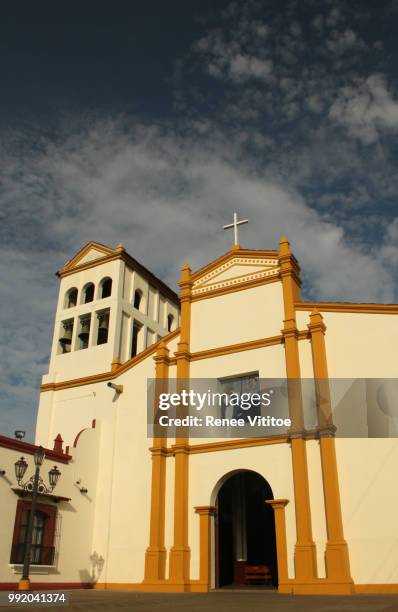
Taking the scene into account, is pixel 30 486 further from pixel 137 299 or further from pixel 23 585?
pixel 137 299

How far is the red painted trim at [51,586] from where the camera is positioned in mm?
16312

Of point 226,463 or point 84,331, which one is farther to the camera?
point 84,331

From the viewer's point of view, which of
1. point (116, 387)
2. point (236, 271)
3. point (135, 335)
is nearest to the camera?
point (236, 271)

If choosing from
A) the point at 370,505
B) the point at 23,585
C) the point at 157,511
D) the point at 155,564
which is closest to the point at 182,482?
the point at 157,511

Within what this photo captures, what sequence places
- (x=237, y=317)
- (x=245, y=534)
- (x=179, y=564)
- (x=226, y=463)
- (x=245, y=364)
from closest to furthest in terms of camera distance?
(x=179, y=564) → (x=226, y=463) → (x=245, y=364) → (x=237, y=317) → (x=245, y=534)

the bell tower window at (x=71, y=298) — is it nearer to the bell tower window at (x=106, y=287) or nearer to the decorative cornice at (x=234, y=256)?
the bell tower window at (x=106, y=287)

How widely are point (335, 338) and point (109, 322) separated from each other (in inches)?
426

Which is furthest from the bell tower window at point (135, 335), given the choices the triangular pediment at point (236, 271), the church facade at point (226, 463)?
the triangular pediment at point (236, 271)

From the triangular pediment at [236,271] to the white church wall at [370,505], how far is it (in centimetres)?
721

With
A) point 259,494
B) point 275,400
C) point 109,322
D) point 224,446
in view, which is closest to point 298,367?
point 275,400

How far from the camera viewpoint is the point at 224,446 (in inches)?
754

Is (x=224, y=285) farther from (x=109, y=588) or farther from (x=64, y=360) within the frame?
(x=109, y=588)

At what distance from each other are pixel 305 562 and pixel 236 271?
1089 centimetres

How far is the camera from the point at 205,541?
59.6 feet
